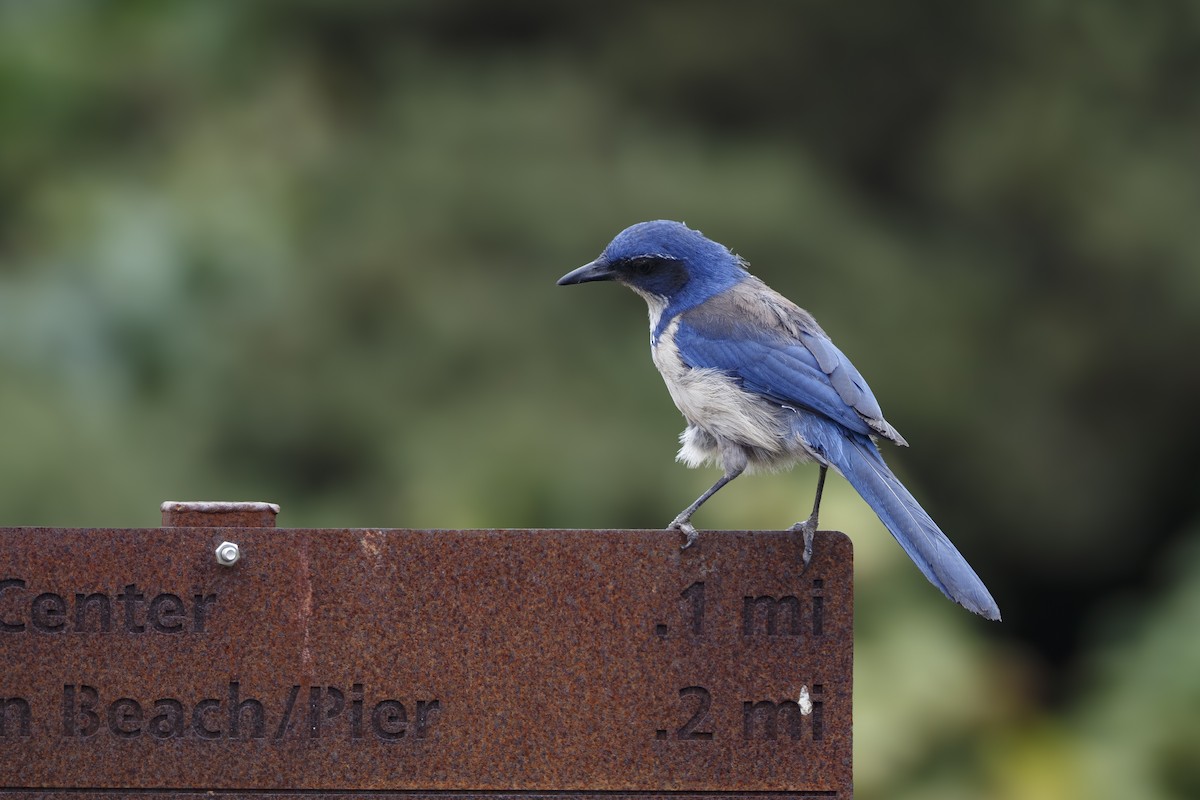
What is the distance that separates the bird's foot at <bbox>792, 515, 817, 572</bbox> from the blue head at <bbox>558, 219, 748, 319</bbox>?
104cm

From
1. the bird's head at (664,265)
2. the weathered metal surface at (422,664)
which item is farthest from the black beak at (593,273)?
the weathered metal surface at (422,664)

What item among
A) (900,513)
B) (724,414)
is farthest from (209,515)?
(900,513)

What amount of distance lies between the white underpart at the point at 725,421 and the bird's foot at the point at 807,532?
41cm

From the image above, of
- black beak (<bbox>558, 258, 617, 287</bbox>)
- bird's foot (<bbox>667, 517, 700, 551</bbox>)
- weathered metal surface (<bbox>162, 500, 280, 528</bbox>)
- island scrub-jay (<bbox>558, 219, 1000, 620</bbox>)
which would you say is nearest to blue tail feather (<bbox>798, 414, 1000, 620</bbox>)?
island scrub-jay (<bbox>558, 219, 1000, 620</bbox>)

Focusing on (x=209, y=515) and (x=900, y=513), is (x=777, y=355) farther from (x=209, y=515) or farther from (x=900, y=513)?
(x=209, y=515)

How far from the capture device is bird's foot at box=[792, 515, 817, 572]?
3.65m

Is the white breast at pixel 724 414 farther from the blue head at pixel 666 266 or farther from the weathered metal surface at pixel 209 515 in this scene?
the weathered metal surface at pixel 209 515

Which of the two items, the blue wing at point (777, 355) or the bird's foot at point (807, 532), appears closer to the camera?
the bird's foot at point (807, 532)

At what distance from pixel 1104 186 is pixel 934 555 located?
569cm

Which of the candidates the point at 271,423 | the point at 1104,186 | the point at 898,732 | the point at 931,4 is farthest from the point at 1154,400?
the point at 271,423

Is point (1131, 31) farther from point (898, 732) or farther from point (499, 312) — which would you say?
point (898, 732)

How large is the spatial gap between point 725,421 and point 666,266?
24.6 inches

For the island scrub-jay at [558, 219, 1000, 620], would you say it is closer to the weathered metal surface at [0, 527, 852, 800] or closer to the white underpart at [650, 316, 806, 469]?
the white underpart at [650, 316, 806, 469]

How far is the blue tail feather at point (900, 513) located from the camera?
353 cm
